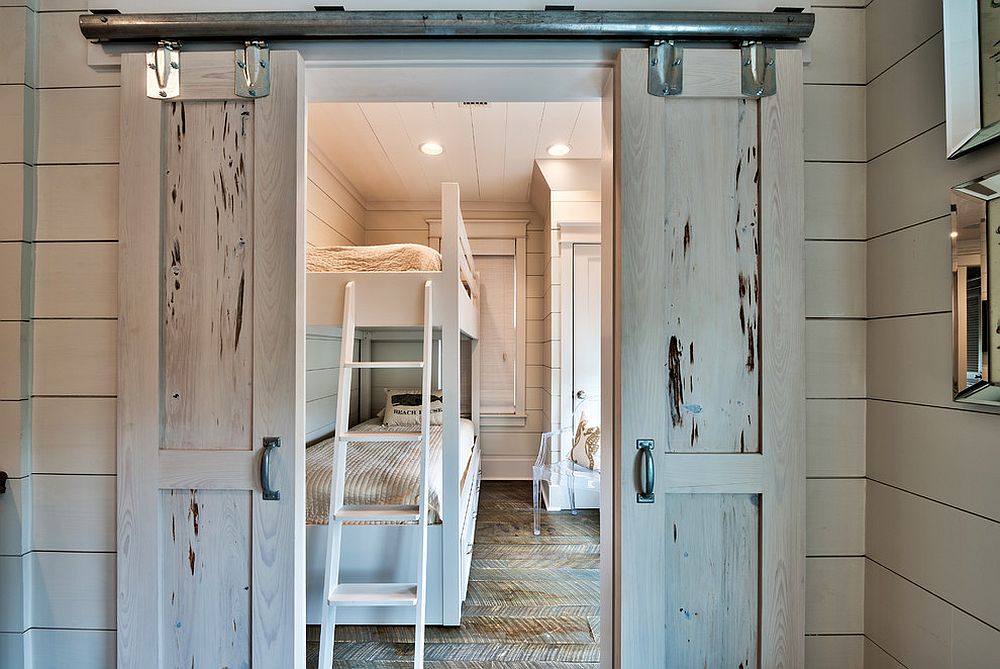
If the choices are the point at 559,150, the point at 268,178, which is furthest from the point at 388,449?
the point at 559,150

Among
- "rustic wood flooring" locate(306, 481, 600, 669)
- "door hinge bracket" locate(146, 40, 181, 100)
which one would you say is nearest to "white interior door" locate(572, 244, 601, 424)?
"rustic wood flooring" locate(306, 481, 600, 669)

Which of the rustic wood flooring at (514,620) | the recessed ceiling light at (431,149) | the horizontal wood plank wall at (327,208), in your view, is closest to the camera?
the rustic wood flooring at (514,620)

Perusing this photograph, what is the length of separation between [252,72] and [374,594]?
5.74 feet

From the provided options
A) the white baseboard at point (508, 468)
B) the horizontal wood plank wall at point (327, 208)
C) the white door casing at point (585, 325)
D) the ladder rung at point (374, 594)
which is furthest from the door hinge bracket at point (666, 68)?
the white baseboard at point (508, 468)

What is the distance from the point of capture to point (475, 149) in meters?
3.05

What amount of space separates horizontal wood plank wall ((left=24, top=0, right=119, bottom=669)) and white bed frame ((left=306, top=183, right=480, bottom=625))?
0.84 m

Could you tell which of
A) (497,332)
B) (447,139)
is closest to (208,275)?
(447,139)

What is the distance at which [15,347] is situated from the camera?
113 cm

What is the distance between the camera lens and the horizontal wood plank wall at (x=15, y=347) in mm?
1124

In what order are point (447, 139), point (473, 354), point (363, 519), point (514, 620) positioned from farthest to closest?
point (473, 354), point (447, 139), point (514, 620), point (363, 519)

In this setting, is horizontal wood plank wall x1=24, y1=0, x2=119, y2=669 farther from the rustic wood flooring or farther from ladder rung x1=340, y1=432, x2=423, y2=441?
the rustic wood flooring

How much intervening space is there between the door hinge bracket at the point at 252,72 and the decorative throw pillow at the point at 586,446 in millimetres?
2766

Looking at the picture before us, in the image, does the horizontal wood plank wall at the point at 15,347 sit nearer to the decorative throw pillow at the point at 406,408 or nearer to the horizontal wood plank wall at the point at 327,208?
the horizontal wood plank wall at the point at 327,208

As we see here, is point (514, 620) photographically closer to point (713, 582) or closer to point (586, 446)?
point (713, 582)
